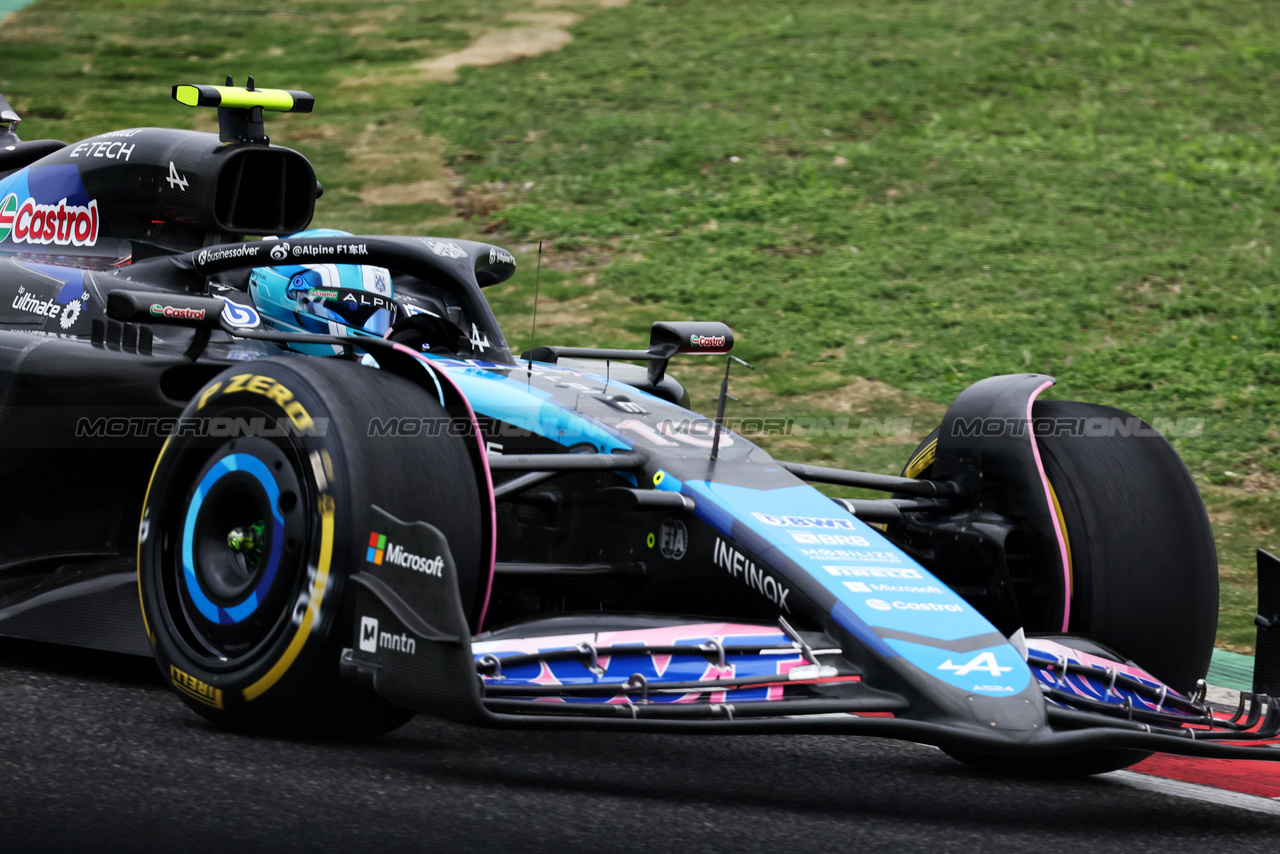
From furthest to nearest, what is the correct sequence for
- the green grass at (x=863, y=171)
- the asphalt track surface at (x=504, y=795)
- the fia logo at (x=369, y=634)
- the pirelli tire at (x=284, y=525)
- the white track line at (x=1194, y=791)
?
the green grass at (x=863, y=171), the white track line at (x=1194, y=791), the pirelli tire at (x=284, y=525), the fia logo at (x=369, y=634), the asphalt track surface at (x=504, y=795)

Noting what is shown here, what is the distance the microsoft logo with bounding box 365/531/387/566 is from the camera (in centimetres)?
355

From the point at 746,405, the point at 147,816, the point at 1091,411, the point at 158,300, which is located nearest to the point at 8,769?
the point at 147,816

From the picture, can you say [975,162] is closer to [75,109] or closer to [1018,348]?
[1018,348]

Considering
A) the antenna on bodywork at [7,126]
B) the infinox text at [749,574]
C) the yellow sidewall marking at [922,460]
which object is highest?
the antenna on bodywork at [7,126]

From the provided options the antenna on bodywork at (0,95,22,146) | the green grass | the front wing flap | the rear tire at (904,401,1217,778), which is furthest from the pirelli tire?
the green grass

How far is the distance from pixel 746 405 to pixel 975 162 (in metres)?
6.33

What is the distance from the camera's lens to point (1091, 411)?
4723mm

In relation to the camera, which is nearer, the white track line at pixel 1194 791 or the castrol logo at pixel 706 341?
the white track line at pixel 1194 791

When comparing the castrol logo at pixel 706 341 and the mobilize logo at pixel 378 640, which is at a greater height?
the castrol logo at pixel 706 341

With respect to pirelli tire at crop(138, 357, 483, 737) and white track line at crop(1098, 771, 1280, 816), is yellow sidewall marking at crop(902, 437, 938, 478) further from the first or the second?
pirelli tire at crop(138, 357, 483, 737)

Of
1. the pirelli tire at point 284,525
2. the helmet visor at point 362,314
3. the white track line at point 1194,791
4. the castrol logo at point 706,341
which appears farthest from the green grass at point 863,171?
the pirelli tire at point 284,525

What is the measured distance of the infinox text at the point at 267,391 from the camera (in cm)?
378

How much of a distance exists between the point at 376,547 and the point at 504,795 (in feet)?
2.15

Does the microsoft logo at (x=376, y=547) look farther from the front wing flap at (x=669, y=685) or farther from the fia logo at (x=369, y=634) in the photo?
the fia logo at (x=369, y=634)
